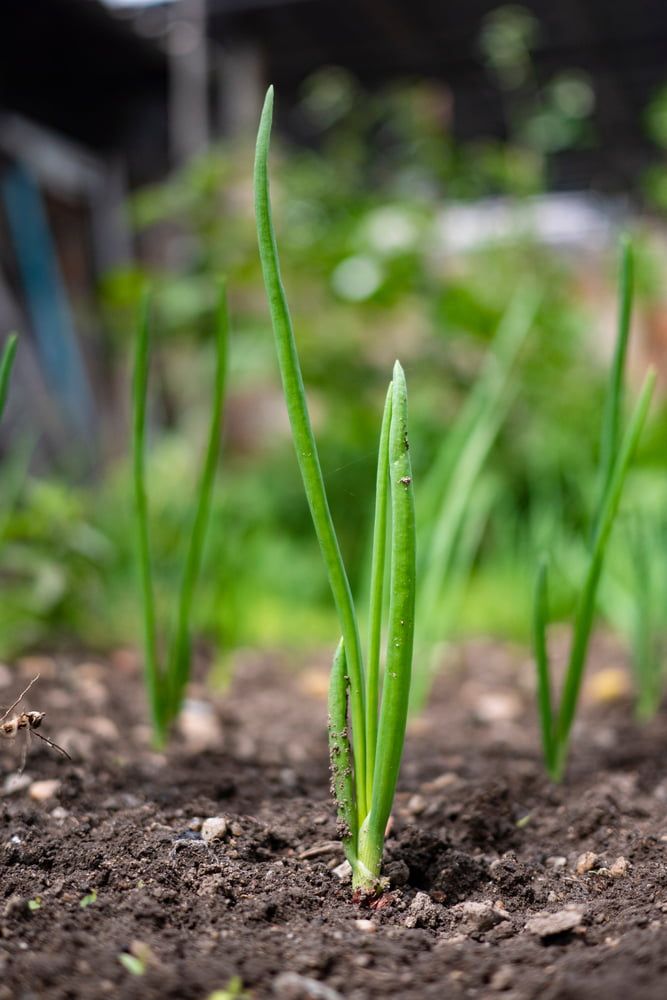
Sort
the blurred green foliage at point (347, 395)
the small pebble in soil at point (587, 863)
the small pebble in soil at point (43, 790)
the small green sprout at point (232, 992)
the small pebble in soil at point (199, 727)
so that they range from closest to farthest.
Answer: the small green sprout at point (232, 992) → the small pebble in soil at point (587, 863) → the small pebble in soil at point (43, 790) → the small pebble in soil at point (199, 727) → the blurred green foliage at point (347, 395)

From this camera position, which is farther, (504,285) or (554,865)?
(504,285)

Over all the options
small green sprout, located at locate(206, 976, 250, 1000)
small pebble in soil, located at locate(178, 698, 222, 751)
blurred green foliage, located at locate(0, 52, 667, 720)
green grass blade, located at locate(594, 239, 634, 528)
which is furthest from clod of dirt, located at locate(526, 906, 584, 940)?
blurred green foliage, located at locate(0, 52, 667, 720)

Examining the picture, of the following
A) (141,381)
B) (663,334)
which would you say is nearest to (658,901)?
(141,381)

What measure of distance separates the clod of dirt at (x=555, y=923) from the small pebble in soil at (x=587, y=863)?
10cm

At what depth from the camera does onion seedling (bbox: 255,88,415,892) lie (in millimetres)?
605

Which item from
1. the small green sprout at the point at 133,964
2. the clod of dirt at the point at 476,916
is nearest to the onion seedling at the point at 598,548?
the clod of dirt at the point at 476,916

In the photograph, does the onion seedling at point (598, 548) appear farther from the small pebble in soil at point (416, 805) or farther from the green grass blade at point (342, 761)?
the green grass blade at point (342, 761)

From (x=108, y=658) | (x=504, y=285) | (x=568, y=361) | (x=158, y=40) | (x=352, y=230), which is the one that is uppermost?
(x=158, y=40)

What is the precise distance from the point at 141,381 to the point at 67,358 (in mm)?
3246

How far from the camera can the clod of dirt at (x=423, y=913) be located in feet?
2.02

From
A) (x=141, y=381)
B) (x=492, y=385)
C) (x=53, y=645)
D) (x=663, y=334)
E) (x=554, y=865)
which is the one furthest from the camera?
(x=663, y=334)

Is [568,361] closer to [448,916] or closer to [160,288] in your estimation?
[160,288]

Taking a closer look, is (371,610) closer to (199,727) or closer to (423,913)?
(423,913)

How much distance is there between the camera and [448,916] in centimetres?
63
